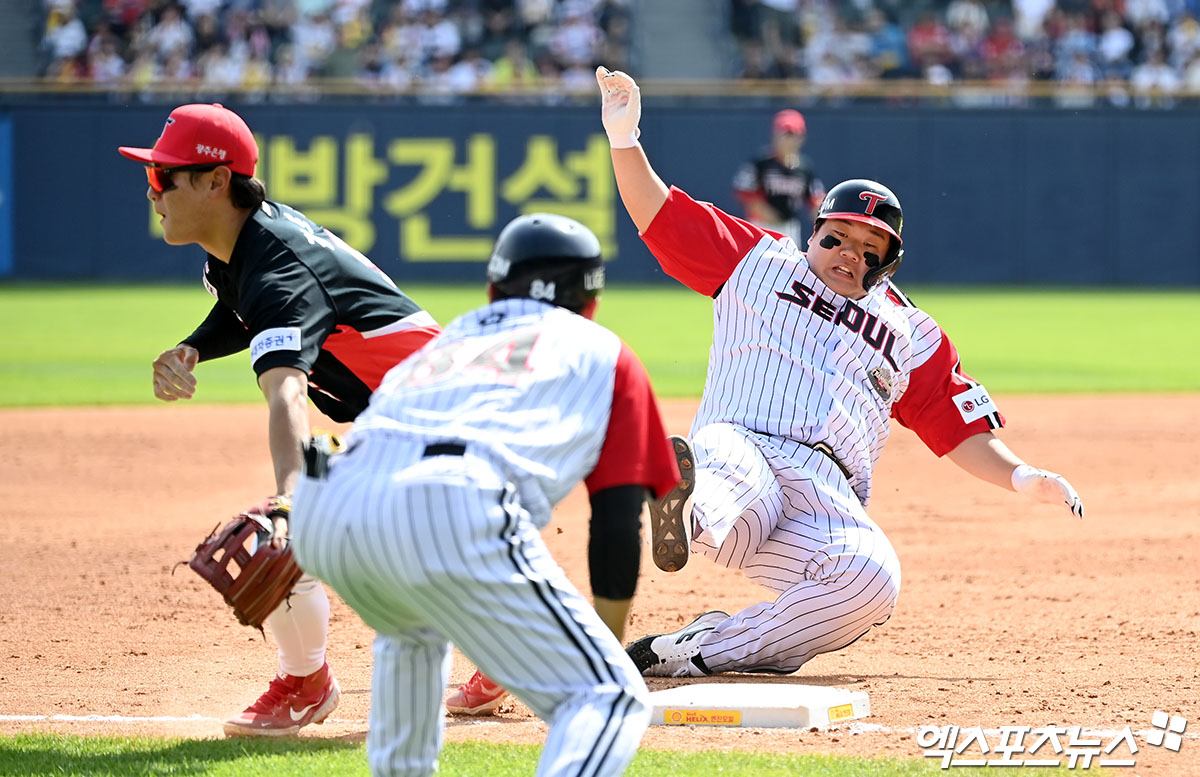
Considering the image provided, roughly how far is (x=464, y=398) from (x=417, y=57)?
20.2 m

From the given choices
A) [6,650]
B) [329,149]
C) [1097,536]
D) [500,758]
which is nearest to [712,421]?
[500,758]

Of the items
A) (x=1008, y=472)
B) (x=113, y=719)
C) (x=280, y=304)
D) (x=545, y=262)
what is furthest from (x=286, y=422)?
(x=1008, y=472)

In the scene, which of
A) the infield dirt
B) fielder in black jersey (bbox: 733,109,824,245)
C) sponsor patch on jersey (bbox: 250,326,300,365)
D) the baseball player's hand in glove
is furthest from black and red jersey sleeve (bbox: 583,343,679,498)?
fielder in black jersey (bbox: 733,109,824,245)

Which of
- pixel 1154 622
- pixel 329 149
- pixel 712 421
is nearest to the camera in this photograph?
pixel 712 421

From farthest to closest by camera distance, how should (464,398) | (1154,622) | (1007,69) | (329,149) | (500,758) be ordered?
(1007,69)
(329,149)
(1154,622)
(500,758)
(464,398)

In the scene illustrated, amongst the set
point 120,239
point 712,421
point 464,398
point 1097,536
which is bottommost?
point 120,239

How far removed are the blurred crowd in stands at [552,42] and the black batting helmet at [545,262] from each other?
18.6 meters

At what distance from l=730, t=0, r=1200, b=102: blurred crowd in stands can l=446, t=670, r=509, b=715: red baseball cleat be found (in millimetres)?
18297

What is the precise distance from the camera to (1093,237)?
68.4ft

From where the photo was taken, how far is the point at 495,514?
2.66 metres

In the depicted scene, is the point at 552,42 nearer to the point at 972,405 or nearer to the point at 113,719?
the point at 972,405

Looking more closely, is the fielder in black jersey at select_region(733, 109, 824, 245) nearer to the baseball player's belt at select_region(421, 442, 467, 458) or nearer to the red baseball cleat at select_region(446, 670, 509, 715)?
the red baseball cleat at select_region(446, 670, 509, 715)

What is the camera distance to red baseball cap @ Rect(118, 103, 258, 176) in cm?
385

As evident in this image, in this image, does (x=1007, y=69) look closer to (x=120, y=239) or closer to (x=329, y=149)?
(x=329, y=149)
